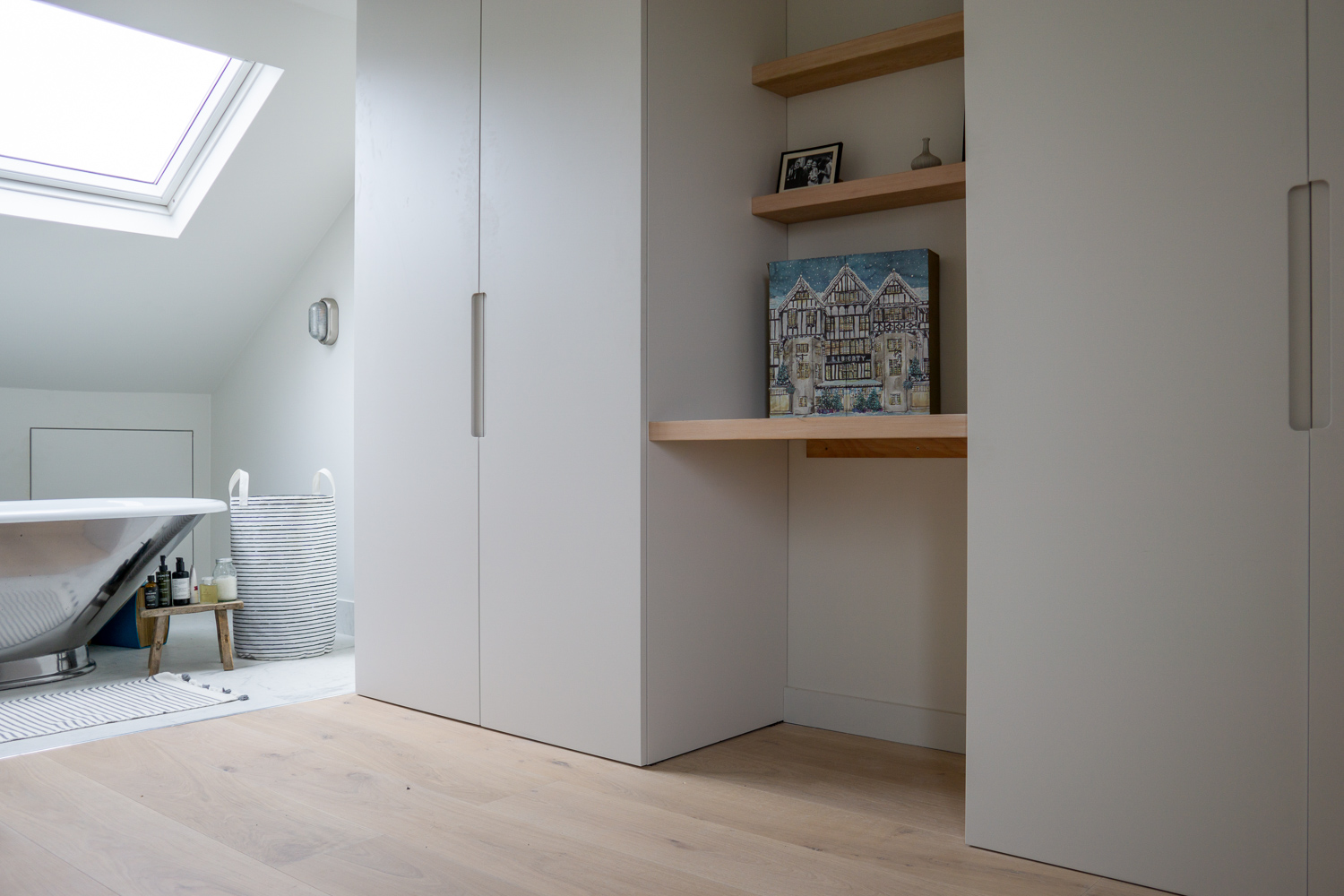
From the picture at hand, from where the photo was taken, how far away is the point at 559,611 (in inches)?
96.7

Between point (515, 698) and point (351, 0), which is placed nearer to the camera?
point (515, 698)

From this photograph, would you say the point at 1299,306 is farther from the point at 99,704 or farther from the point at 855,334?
the point at 99,704

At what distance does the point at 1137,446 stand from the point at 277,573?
2.88m

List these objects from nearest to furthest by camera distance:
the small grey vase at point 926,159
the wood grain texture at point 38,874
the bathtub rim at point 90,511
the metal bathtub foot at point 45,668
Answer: the wood grain texture at point 38,874 < the small grey vase at point 926,159 < the bathtub rim at point 90,511 < the metal bathtub foot at point 45,668

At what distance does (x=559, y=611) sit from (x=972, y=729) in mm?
1049

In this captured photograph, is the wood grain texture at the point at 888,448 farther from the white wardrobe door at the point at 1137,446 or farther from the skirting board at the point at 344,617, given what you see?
the skirting board at the point at 344,617

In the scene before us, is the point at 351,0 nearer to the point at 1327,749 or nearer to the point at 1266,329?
the point at 1266,329

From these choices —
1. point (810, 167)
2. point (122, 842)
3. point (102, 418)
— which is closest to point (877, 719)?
point (810, 167)

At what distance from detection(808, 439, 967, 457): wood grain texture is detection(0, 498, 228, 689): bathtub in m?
2.07

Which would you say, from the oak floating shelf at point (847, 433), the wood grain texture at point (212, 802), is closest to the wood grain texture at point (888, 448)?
the oak floating shelf at point (847, 433)

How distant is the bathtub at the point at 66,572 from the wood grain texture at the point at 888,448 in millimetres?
2070

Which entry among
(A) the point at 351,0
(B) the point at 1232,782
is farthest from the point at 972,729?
(A) the point at 351,0

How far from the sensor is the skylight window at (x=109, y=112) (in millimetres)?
3412

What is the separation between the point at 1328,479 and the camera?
1.49 metres
